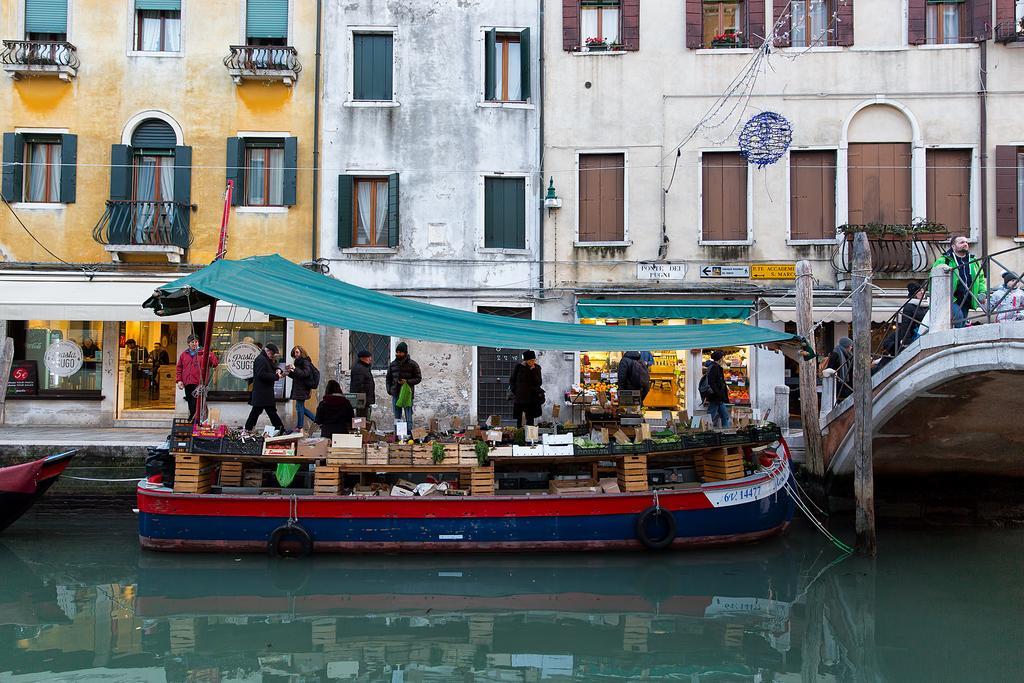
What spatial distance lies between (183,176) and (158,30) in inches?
103

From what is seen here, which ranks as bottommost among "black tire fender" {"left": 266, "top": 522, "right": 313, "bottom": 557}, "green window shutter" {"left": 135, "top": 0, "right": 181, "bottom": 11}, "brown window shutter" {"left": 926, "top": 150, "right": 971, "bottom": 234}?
"black tire fender" {"left": 266, "top": 522, "right": 313, "bottom": 557}

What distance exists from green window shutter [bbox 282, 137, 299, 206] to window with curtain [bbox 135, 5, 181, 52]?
261 centimetres

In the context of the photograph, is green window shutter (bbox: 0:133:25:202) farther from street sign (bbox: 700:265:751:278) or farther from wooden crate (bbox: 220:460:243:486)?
street sign (bbox: 700:265:751:278)

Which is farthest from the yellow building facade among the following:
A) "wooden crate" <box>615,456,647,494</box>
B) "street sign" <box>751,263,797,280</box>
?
"street sign" <box>751,263,797,280</box>

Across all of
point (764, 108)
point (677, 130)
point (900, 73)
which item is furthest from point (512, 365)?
point (900, 73)

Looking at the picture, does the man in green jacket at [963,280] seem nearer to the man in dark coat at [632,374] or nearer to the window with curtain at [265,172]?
the man in dark coat at [632,374]

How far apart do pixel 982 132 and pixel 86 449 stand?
46.6 feet

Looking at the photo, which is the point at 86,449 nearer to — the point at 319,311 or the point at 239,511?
the point at 239,511

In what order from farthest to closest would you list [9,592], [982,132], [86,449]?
[982,132] < [86,449] < [9,592]

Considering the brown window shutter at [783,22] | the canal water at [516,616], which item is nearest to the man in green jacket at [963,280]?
the canal water at [516,616]

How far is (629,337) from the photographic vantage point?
9086 mm

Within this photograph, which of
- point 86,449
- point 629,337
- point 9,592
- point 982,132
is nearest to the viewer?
point 9,592

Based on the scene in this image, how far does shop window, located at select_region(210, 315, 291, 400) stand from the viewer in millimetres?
14166

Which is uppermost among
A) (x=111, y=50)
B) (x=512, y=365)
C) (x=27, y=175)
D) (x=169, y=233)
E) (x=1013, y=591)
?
(x=111, y=50)
